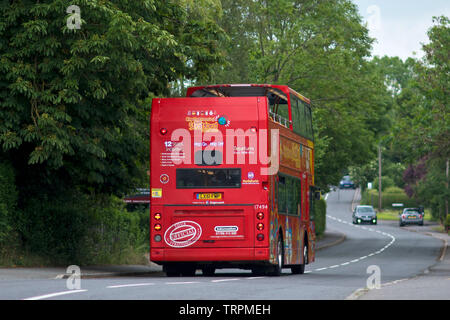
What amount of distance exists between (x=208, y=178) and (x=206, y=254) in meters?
1.74

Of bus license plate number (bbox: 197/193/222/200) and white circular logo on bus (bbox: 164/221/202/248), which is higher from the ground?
bus license plate number (bbox: 197/193/222/200)

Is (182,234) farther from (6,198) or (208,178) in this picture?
(6,198)

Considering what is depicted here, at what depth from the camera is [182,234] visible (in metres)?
22.4

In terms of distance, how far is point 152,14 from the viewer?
2595 centimetres

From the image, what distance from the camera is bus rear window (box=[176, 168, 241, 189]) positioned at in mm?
22245

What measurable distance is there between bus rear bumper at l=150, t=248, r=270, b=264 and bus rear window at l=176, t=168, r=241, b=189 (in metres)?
1.47

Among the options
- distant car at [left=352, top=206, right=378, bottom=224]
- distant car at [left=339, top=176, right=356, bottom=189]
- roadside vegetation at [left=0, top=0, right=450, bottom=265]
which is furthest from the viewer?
distant car at [left=339, top=176, right=356, bottom=189]

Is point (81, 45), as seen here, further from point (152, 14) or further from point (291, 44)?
point (291, 44)

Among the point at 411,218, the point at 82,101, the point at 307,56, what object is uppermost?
the point at 307,56

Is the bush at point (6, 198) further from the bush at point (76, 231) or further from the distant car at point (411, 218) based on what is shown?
the distant car at point (411, 218)

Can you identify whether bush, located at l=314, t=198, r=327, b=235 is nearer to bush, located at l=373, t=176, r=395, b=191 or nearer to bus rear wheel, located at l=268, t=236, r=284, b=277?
bus rear wheel, located at l=268, t=236, r=284, b=277

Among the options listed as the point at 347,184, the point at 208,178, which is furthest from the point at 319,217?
the point at 347,184

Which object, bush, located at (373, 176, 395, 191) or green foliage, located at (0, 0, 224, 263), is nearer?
green foliage, located at (0, 0, 224, 263)

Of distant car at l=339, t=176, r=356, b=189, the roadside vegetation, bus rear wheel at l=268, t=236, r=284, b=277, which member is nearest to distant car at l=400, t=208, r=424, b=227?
the roadside vegetation
